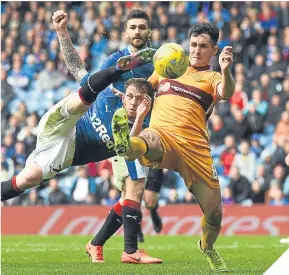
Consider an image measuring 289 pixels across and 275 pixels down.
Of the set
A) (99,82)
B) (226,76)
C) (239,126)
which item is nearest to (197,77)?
(226,76)

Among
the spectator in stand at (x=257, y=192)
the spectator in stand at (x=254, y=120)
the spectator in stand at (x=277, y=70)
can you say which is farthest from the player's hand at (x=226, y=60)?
the spectator in stand at (x=277, y=70)

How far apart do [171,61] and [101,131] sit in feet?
5.63

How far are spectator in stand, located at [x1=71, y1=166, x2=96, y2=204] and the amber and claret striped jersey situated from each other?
10.4 meters

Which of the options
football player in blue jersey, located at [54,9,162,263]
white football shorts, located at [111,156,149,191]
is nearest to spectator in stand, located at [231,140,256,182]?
white football shorts, located at [111,156,149,191]

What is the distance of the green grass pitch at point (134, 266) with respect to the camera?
30.9 feet

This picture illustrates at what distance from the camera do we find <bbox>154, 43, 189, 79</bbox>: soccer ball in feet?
29.5

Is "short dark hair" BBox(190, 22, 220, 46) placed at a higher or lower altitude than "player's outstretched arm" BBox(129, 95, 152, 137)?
higher

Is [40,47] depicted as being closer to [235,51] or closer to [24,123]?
[24,123]

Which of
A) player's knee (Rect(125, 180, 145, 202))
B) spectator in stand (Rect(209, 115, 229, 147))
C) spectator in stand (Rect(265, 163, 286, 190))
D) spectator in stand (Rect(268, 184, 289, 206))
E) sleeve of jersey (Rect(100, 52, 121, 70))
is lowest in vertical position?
spectator in stand (Rect(268, 184, 289, 206))

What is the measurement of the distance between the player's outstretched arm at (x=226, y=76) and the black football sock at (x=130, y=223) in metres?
2.03

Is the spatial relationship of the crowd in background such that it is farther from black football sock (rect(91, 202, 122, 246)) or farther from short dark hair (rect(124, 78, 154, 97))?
short dark hair (rect(124, 78, 154, 97))

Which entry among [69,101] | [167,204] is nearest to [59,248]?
[69,101]

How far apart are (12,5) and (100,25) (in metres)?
3.32

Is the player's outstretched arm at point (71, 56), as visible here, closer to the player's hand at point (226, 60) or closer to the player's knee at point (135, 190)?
the player's knee at point (135, 190)
